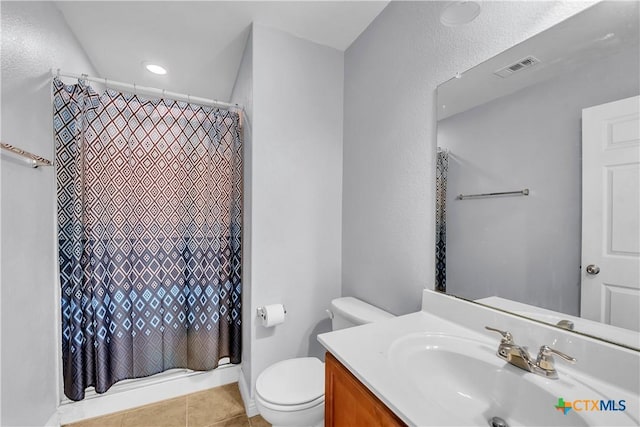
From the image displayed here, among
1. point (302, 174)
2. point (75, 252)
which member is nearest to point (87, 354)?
point (75, 252)

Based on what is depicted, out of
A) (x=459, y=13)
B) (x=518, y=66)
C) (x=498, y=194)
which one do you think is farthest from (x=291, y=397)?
(x=459, y=13)

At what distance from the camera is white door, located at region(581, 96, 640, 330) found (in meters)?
0.65

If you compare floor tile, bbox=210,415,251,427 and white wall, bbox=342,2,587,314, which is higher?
white wall, bbox=342,2,587,314

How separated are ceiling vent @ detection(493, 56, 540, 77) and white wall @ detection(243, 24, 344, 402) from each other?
1.05 metres

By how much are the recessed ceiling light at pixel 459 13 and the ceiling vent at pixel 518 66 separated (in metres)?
0.26

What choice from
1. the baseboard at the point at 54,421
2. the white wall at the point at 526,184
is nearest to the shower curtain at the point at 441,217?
the white wall at the point at 526,184

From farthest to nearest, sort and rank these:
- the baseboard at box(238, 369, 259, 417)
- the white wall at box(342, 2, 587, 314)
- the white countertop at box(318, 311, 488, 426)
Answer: the baseboard at box(238, 369, 259, 417)
the white wall at box(342, 2, 587, 314)
the white countertop at box(318, 311, 488, 426)

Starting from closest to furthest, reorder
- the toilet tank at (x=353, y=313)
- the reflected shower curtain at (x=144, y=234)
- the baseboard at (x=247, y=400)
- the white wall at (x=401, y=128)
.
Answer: the white wall at (x=401, y=128) < the toilet tank at (x=353, y=313) < the reflected shower curtain at (x=144, y=234) < the baseboard at (x=247, y=400)

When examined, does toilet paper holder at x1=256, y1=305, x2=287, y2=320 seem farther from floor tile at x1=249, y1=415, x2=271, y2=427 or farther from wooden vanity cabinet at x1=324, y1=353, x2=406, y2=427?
wooden vanity cabinet at x1=324, y1=353, x2=406, y2=427

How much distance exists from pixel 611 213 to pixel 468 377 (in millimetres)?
616

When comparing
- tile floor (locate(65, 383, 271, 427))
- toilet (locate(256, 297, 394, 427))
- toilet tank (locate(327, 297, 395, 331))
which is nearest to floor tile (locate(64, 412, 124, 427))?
tile floor (locate(65, 383, 271, 427))

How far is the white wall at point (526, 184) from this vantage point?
0.76 meters

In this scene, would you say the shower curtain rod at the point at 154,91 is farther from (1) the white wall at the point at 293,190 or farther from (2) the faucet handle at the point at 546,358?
(2) the faucet handle at the point at 546,358

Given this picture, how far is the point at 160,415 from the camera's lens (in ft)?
5.20
